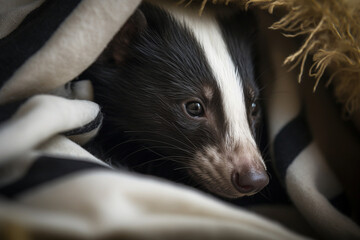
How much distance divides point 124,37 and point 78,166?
704mm

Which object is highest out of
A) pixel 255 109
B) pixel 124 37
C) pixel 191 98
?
pixel 124 37

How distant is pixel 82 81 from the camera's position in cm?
119

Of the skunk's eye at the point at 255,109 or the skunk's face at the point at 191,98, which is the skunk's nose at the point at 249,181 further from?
the skunk's eye at the point at 255,109

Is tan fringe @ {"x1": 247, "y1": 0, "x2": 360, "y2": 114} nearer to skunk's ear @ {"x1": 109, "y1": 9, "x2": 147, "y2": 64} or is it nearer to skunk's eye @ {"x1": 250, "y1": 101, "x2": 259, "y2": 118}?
skunk's eye @ {"x1": 250, "y1": 101, "x2": 259, "y2": 118}

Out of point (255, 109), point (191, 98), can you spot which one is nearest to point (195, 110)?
point (191, 98)

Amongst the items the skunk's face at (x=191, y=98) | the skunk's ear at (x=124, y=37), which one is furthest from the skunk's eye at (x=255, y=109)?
the skunk's ear at (x=124, y=37)

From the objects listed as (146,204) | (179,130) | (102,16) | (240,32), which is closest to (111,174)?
(146,204)

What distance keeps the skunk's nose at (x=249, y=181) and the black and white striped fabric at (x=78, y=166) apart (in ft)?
0.34

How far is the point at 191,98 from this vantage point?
1.24m

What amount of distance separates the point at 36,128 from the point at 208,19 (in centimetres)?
81

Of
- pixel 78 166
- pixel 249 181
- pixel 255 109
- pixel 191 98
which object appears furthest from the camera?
pixel 255 109

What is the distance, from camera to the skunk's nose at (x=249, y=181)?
3.63ft

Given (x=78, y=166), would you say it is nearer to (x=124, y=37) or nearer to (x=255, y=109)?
(x=124, y=37)

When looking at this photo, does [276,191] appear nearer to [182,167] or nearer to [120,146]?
[182,167]
